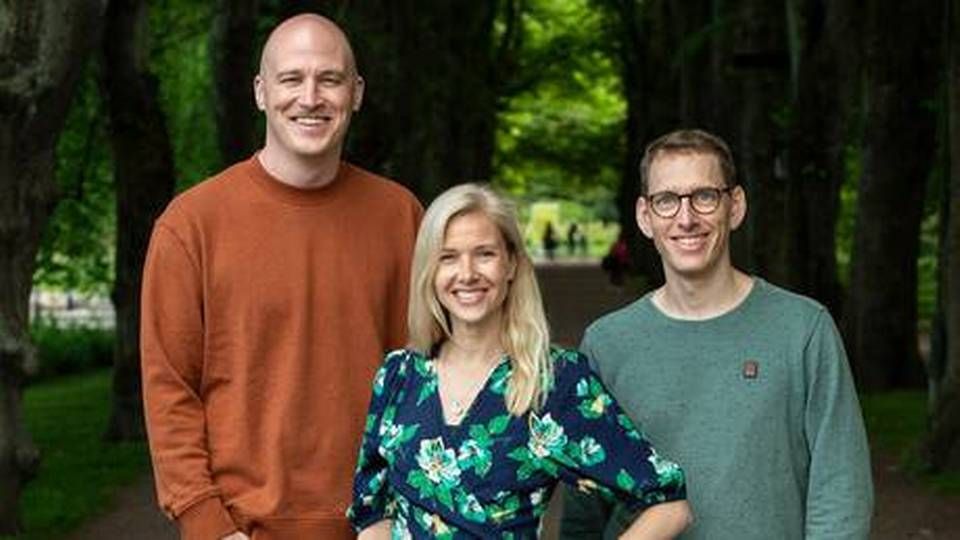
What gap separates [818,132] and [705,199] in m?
15.6

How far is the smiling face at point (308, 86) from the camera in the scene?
4402 mm

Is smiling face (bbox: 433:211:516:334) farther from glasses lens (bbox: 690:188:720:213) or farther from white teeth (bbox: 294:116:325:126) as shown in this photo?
white teeth (bbox: 294:116:325:126)

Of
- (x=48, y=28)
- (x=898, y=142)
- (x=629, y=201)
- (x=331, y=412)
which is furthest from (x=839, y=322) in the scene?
(x=629, y=201)

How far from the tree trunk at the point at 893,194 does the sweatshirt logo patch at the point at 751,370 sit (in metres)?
15.2

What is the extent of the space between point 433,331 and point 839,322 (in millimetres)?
17980

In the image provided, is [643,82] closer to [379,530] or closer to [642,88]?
[642,88]

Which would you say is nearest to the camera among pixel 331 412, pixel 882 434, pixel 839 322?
pixel 331 412

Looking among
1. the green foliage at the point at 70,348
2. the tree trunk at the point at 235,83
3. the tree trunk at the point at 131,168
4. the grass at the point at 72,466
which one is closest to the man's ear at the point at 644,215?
the grass at the point at 72,466

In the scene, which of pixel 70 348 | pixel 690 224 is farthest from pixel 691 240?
pixel 70 348

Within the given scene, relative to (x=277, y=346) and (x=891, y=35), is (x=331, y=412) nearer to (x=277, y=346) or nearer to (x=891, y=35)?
(x=277, y=346)

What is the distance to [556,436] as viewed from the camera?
3893 millimetres

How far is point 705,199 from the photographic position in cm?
405

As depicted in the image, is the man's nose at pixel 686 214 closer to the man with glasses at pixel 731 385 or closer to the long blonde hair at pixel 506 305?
the man with glasses at pixel 731 385

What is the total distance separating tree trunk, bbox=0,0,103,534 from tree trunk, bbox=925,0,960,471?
6.46 metres
